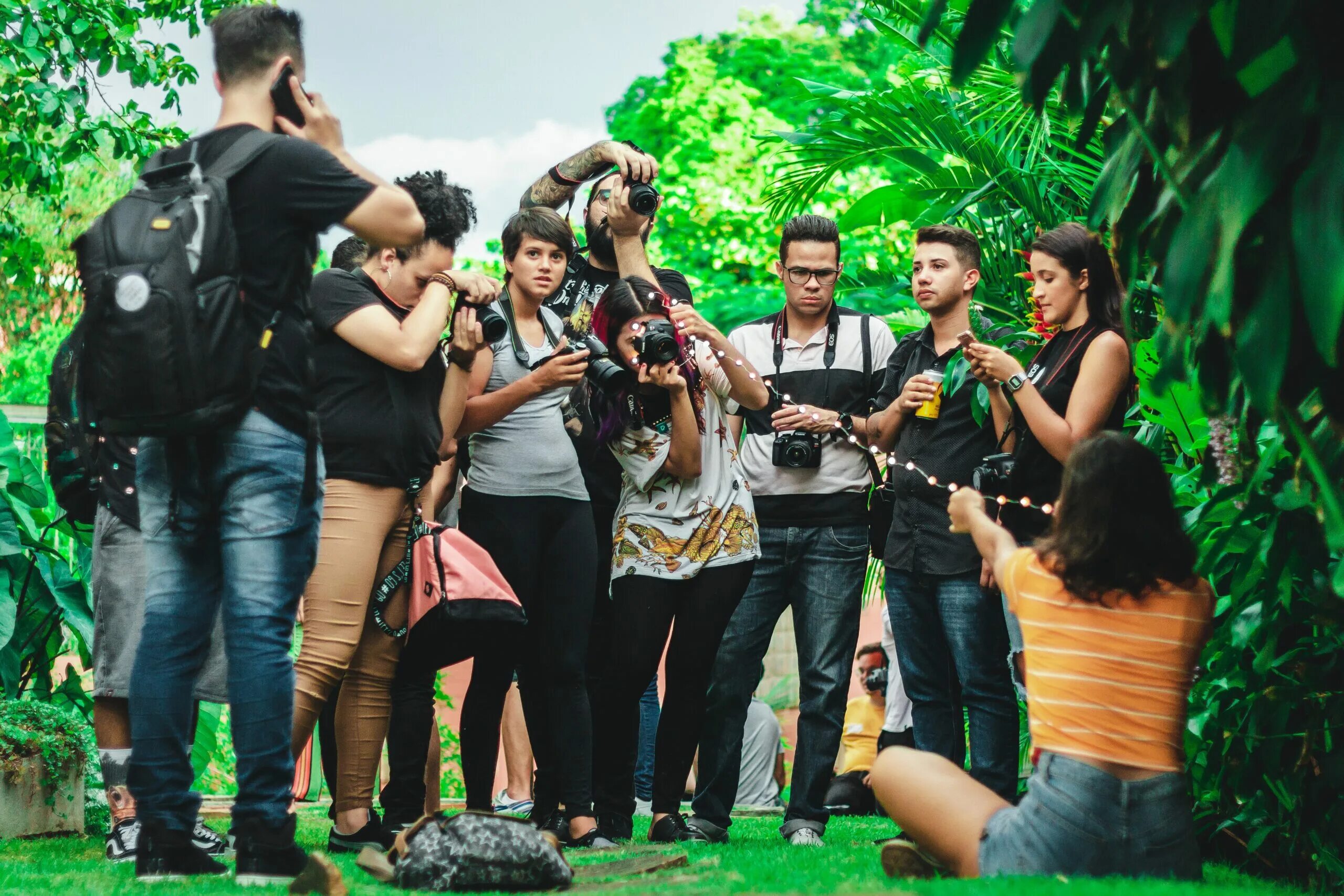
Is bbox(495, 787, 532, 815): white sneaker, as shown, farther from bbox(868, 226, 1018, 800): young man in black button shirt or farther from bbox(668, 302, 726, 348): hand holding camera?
bbox(668, 302, 726, 348): hand holding camera

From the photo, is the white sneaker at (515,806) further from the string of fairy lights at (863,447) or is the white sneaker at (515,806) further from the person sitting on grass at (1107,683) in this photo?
the person sitting on grass at (1107,683)

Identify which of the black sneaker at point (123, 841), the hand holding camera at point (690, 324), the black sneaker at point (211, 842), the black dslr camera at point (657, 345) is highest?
the hand holding camera at point (690, 324)

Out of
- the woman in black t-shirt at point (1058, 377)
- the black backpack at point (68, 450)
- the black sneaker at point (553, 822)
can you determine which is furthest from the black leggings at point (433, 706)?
the woman in black t-shirt at point (1058, 377)

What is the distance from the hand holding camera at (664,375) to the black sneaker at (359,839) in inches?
62.6

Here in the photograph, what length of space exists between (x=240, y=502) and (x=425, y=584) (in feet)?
Result: 3.75

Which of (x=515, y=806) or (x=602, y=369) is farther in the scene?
(x=515, y=806)

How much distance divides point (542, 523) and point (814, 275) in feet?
4.50

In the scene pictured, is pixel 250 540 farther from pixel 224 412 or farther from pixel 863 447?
pixel 863 447

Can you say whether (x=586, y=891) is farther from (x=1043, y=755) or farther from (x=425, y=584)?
(x=425, y=584)

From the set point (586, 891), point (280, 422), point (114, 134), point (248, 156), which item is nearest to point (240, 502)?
point (280, 422)

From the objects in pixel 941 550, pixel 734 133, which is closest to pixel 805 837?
pixel 941 550

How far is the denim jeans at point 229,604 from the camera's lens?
2963 mm

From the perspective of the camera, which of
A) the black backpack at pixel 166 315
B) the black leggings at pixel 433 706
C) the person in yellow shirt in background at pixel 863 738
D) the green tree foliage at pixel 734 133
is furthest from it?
the green tree foliage at pixel 734 133

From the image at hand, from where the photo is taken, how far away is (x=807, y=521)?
190 inches
